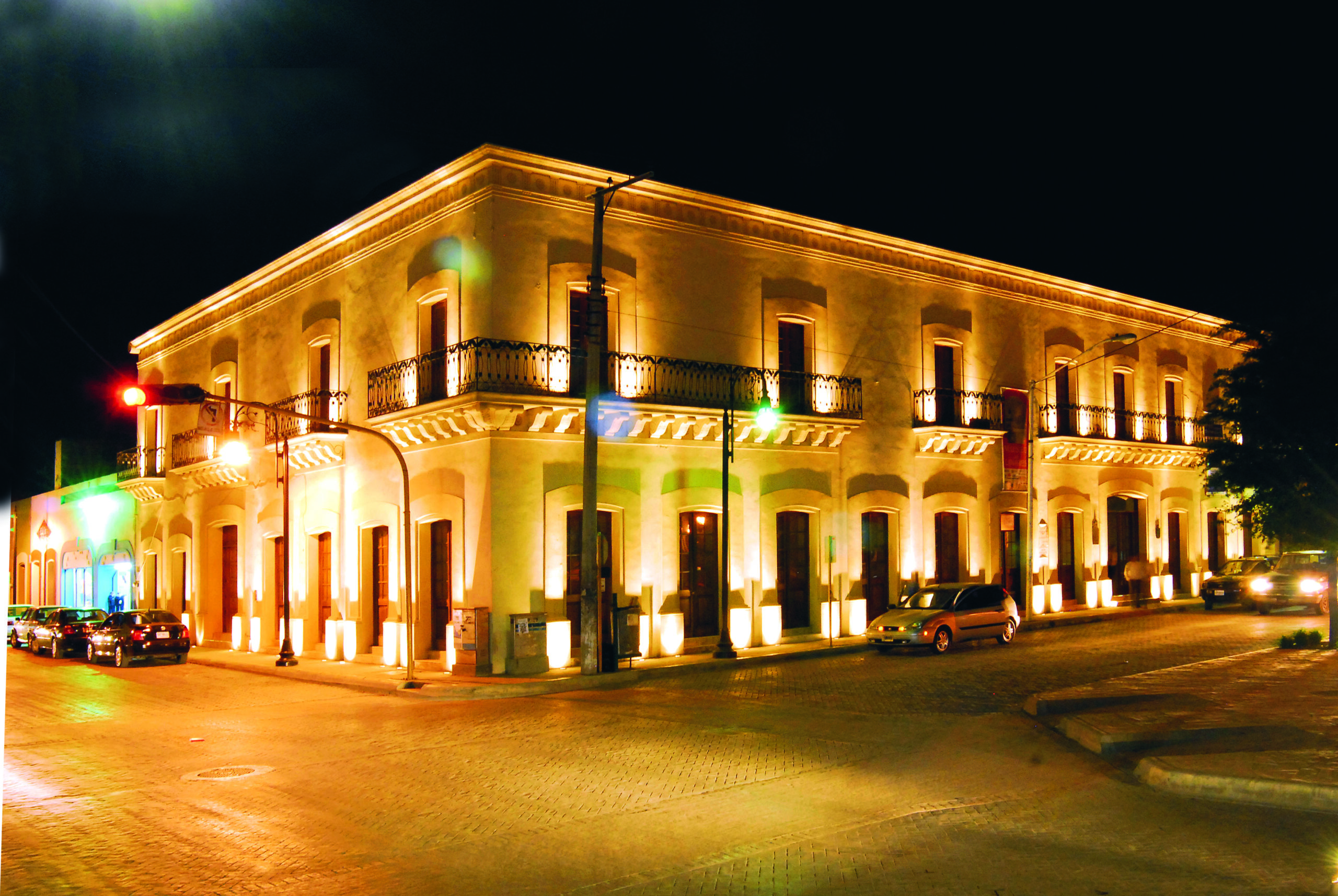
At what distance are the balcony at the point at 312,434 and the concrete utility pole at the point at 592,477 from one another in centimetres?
752

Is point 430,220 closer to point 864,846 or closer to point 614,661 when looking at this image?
point 614,661

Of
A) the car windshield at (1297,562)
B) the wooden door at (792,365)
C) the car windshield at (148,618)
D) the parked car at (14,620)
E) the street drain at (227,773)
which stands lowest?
the parked car at (14,620)

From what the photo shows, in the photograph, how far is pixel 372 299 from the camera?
80.7ft

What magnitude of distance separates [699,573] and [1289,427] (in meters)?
12.7

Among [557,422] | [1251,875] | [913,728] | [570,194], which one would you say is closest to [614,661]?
[557,422]

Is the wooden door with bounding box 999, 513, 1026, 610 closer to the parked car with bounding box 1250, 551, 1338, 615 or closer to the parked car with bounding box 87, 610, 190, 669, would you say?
the parked car with bounding box 1250, 551, 1338, 615

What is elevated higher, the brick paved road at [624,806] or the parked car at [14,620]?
the brick paved road at [624,806]

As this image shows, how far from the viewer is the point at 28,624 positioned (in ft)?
110

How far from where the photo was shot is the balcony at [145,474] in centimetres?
3516

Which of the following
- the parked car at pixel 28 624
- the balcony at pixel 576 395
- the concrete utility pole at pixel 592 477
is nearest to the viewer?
the concrete utility pole at pixel 592 477

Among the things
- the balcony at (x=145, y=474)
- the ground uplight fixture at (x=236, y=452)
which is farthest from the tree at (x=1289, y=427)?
the balcony at (x=145, y=474)

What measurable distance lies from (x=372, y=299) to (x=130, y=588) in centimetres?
2138

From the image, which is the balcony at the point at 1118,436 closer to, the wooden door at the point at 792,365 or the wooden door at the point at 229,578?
the wooden door at the point at 792,365

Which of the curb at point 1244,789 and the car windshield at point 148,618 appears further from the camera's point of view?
the car windshield at point 148,618
